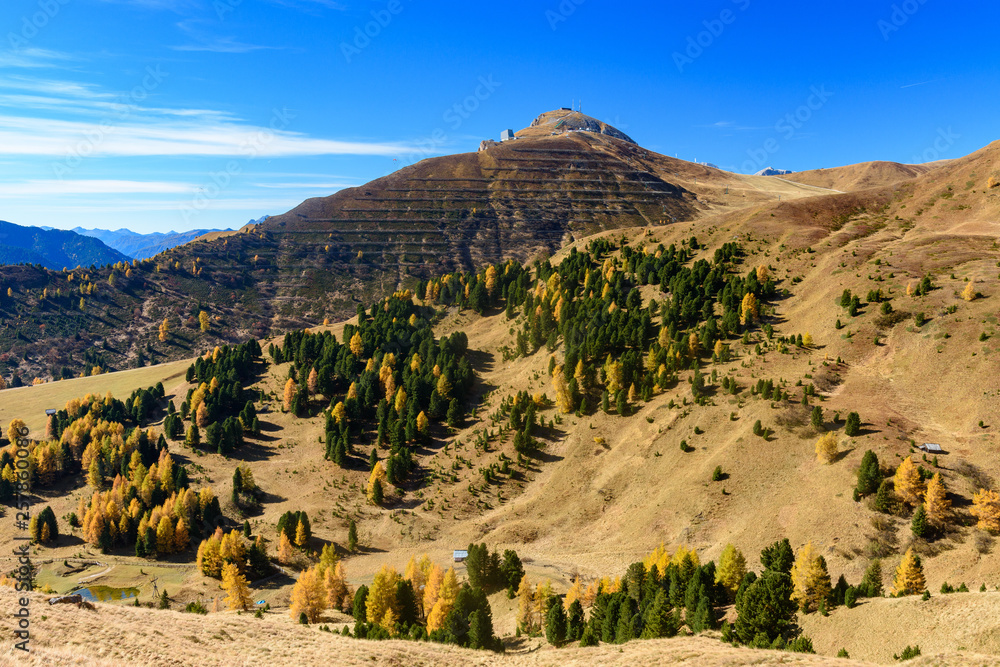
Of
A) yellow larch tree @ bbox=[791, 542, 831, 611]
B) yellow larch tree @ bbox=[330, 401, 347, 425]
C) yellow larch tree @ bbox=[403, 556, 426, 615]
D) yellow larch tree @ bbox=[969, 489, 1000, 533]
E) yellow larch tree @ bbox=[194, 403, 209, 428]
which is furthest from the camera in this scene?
yellow larch tree @ bbox=[194, 403, 209, 428]

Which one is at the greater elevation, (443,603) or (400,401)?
(400,401)

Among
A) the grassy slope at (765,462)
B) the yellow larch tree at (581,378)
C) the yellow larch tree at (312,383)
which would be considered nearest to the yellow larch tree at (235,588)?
the grassy slope at (765,462)

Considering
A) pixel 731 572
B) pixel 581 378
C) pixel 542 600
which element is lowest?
pixel 542 600

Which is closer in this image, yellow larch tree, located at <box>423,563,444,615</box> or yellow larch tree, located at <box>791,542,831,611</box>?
yellow larch tree, located at <box>791,542,831,611</box>

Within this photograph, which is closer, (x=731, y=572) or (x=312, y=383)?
(x=731, y=572)

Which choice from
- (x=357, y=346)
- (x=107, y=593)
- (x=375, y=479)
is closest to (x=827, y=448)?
(x=375, y=479)

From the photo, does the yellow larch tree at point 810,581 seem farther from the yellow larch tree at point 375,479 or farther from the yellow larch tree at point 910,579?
the yellow larch tree at point 375,479

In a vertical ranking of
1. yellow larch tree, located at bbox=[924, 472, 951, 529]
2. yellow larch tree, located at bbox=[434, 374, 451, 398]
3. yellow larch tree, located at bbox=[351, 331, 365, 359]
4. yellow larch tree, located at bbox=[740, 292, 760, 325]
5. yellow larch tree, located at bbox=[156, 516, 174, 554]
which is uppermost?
yellow larch tree, located at bbox=[740, 292, 760, 325]

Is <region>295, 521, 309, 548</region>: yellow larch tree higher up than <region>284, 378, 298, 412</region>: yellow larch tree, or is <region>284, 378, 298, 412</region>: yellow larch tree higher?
<region>284, 378, 298, 412</region>: yellow larch tree

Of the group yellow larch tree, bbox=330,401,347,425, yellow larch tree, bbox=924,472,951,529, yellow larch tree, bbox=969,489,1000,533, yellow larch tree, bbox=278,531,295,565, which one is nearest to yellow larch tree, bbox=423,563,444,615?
yellow larch tree, bbox=278,531,295,565

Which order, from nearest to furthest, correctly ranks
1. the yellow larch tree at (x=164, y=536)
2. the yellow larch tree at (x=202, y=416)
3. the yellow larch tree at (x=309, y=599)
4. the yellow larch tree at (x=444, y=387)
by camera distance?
1. the yellow larch tree at (x=309, y=599)
2. the yellow larch tree at (x=164, y=536)
3. the yellow larch tree at (x=444, y=387)
4. the yellow larch tree at (x=202, y=416)

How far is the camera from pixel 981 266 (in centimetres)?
10712

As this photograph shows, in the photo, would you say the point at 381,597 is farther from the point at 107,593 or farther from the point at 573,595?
the point at 107,593

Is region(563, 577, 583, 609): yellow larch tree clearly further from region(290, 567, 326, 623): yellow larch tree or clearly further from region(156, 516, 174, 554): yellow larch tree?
region(156, 516, 174, 554): yellow larch tree
